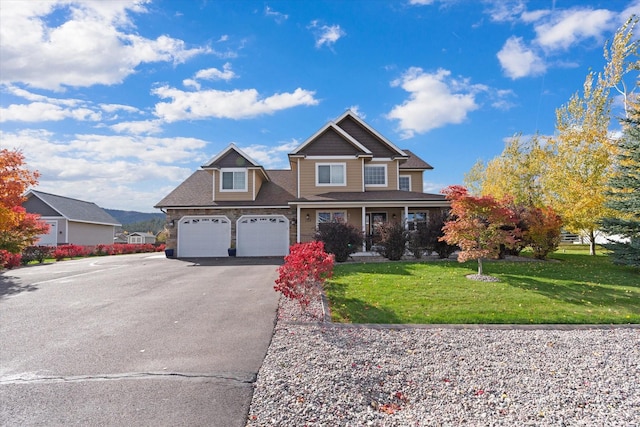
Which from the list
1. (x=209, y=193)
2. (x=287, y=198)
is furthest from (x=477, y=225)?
(x=209, y=193)

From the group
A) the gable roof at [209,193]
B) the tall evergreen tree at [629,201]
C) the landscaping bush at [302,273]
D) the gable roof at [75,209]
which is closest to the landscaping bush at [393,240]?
the gable roof at [209,193]

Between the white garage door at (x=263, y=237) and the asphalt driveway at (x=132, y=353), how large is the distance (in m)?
9.65

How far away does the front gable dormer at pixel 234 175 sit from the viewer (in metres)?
20.9

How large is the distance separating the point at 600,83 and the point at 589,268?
1219 centimetres

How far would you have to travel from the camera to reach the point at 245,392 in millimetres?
4211

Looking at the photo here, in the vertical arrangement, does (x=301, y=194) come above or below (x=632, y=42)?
below

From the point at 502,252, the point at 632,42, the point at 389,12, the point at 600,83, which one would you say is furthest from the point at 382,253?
the point at 632,42

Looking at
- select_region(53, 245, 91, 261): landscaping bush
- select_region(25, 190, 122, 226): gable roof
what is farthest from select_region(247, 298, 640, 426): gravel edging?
select_region(25, 190, 122, 226): gable roof

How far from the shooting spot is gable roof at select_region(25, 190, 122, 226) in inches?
1139

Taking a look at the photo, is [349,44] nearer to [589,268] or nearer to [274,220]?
[274,220]

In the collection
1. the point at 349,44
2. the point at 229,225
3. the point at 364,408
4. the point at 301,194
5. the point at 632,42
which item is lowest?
the point at 364,408

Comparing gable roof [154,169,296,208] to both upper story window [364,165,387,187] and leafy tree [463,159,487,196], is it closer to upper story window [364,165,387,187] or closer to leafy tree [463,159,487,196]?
upper story window [364,165,387,187]

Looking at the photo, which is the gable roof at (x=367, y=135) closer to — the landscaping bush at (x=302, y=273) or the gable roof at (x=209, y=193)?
the gable roof at (x=209, y=193)

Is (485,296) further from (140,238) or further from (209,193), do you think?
(140,238)
